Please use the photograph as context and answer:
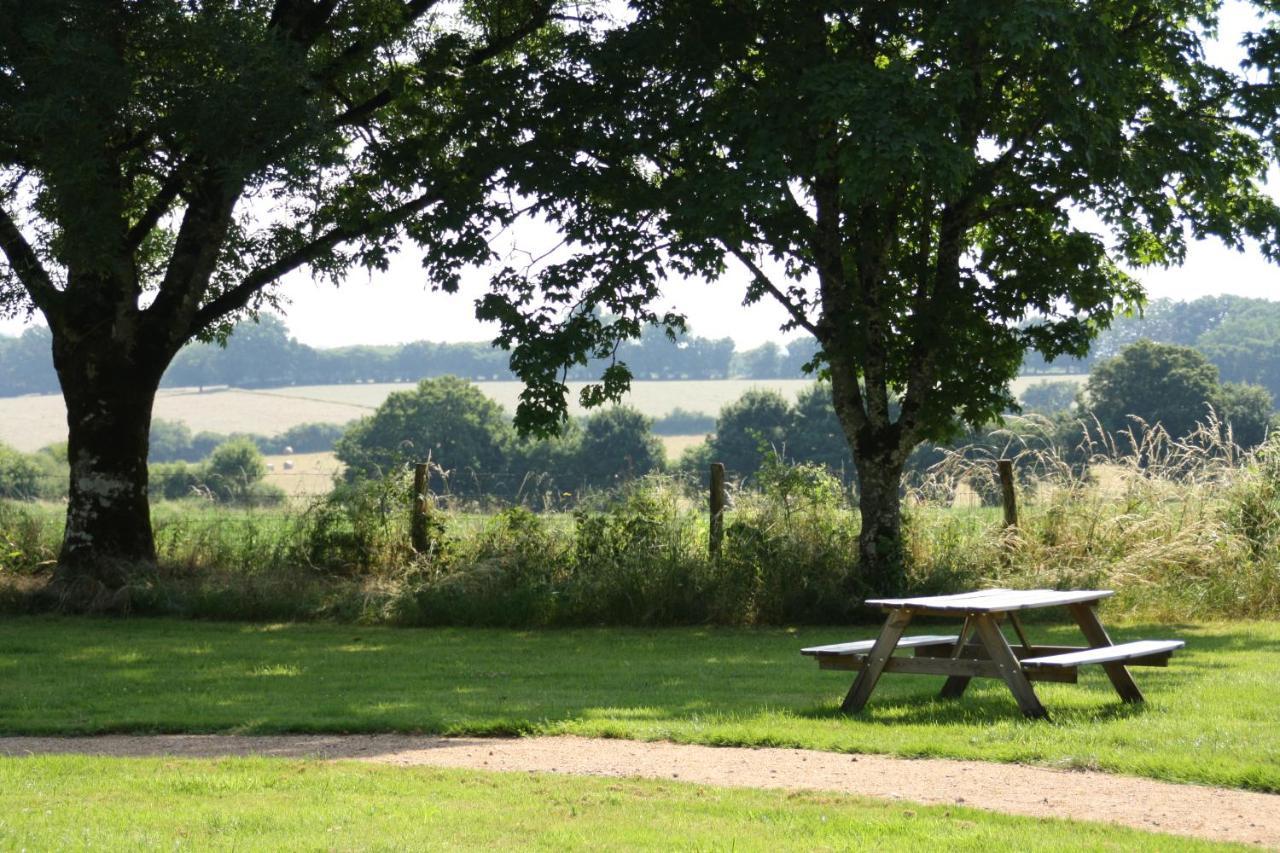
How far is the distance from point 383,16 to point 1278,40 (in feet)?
36.3

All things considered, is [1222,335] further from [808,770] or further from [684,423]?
[808,770]

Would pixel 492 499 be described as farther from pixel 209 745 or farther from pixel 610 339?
pixel 209 745

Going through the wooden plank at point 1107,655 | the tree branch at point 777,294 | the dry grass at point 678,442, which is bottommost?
the dry grass at point 678,442

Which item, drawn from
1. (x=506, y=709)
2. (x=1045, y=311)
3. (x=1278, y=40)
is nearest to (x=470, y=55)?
(x=1045, y=311)

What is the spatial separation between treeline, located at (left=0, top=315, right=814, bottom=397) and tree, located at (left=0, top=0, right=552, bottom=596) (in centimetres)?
11617

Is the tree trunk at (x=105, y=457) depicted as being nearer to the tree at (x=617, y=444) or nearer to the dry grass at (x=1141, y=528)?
the dry grass at (x=1141, y=528)

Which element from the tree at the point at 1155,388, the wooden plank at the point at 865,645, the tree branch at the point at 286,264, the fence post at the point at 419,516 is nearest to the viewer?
the wooden plank at the point at 865,645

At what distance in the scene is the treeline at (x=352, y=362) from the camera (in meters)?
138

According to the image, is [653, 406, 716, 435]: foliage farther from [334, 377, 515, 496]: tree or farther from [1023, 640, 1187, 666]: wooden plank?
[1023, 640, 1187, 666]: wooden plank

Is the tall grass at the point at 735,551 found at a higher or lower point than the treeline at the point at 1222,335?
lower

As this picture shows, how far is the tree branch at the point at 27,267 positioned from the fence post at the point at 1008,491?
40.6 ft

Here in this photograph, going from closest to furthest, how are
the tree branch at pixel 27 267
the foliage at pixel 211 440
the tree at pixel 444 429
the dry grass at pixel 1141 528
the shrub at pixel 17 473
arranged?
1. the dry grass at pixel 1141 528
2. the tree branch at pixel 27 267
3. the shrub at pixel 17 473
4. the tree at pixel 444 429
5. the foliage at pixel 211 440

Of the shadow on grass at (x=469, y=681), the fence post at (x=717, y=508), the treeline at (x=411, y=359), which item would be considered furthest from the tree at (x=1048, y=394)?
the shadow on grass at (x=469, y=681)

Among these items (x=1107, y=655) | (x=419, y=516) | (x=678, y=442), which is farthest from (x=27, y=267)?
(x=678, y=442)
